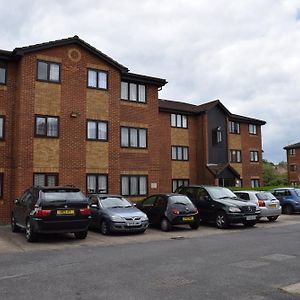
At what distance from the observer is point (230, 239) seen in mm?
12750

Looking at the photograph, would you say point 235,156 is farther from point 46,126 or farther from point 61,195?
point 61,195

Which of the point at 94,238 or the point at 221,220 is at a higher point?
the point at 221,220

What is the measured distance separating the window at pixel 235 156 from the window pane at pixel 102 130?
15614 millimetres

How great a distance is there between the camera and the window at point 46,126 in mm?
18703

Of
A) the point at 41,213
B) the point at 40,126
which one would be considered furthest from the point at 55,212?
the point at 40,126

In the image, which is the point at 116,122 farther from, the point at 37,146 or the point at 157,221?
the point at 157,221

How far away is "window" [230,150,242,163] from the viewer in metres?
33.3

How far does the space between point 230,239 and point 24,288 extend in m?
7.80

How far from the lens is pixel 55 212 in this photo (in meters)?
11.8

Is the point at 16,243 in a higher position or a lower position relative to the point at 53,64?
lower

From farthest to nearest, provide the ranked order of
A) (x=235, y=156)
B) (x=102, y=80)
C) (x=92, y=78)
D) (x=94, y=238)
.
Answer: (x=235, y=156)
(x=102, y=80)
(x=92, y=78)
(x=94, y=238)

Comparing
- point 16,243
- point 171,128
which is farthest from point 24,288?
point 171,128

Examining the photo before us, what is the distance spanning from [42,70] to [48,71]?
0.96 ft

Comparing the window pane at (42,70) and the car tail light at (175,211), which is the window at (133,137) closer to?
the window pane at (42,70)
